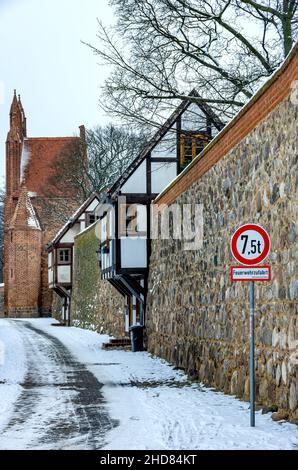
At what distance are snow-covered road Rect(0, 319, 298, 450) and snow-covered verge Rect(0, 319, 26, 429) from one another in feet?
0.05

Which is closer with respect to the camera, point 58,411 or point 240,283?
point 58,411

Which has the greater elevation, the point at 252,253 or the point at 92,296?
the point at 252,253

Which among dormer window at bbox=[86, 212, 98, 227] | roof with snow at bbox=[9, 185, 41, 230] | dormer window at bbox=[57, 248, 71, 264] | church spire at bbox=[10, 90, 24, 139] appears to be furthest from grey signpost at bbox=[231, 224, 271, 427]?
church spire at bbox=[10, 90, 24, 139]

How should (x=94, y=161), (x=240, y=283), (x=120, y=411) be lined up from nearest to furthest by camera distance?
(x=120, y=411)
(x=240, y=283)
(x=94, y=161)

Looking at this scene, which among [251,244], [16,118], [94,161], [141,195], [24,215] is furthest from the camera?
[16,118]

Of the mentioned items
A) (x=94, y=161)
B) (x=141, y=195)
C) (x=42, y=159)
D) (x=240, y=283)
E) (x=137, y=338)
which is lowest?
(x=137, y=338)

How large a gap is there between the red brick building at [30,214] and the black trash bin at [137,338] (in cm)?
3315

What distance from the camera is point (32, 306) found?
55.7 m

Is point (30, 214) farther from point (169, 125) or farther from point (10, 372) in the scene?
point (10, 372)

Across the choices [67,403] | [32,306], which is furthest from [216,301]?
[32,306]

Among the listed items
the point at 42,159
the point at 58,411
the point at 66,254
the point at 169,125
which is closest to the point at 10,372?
the point at 58,411

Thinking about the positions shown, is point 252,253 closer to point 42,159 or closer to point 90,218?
point 90,218

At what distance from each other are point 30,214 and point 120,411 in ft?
158

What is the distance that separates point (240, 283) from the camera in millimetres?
11562
